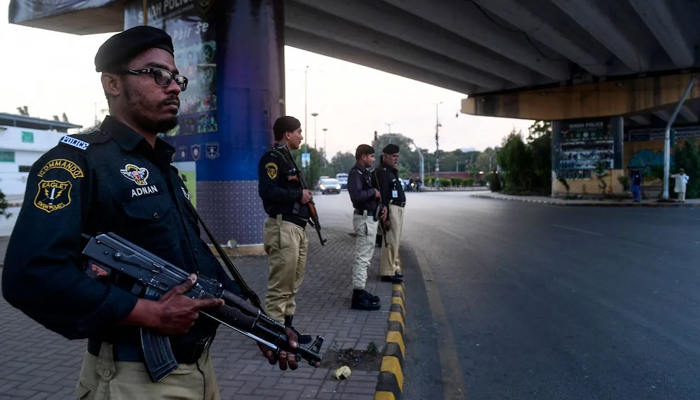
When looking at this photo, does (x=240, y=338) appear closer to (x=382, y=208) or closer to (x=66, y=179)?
(x=382, y=208)

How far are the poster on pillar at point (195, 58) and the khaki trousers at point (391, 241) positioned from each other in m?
3.91

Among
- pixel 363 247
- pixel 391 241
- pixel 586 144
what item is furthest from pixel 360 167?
pixel 586 144

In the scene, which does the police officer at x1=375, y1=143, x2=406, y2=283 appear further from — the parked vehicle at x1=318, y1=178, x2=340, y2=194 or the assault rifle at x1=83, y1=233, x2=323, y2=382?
the parked vehicle at x1=318, y1=178, x2=340, y2=194

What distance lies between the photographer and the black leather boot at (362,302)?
528 centimetres

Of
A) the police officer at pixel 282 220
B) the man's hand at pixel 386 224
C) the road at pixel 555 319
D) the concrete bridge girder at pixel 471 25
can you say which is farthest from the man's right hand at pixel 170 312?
the concrete bridge girder at pixel 471 25

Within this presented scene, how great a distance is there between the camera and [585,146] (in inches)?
998

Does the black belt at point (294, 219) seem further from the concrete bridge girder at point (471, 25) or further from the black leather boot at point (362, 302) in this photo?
the concrete bridge girder at point (471, 25)

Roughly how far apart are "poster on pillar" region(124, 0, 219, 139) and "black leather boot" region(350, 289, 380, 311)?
474cm

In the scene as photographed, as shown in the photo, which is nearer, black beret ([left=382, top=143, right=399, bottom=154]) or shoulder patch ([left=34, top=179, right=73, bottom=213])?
shoulder patch ([left=34, top=179, right=73, bottom=213])

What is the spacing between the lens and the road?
365 centimetres

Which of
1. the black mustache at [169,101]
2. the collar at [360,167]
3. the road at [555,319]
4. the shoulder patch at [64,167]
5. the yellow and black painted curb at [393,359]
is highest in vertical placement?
the black mustache at [169,101]

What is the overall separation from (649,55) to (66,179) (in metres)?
22.4

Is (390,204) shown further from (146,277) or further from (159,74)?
(146,277)

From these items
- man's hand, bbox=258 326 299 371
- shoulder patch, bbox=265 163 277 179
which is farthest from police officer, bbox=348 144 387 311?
man's hand, bbox=258 326 299 371
